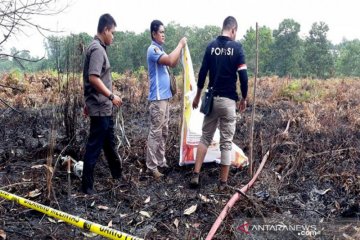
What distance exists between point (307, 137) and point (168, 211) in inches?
110

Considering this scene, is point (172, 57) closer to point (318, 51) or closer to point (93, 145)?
point (93, 145)

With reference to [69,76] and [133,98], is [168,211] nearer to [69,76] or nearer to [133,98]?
[69,76]

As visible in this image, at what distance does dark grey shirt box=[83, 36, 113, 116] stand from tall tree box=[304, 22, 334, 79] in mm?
34651

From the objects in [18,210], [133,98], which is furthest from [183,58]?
[133,98]

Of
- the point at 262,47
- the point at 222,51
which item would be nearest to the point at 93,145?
the point at 222,51

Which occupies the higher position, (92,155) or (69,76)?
(69,76)

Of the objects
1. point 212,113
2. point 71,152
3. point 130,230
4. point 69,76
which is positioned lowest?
point 130,230

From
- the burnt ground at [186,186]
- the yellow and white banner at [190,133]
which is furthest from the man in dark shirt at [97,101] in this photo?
the yellow and white banner at [190,133]

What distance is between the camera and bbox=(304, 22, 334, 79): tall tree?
1396 inches

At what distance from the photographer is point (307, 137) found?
524 cm

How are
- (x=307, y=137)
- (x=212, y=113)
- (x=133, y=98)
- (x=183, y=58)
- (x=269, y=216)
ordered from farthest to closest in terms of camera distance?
(x=133, y=98) < (x=307, y=137) < (x=183, y=58) < (x=212, y=113) < (x=269, y=216)

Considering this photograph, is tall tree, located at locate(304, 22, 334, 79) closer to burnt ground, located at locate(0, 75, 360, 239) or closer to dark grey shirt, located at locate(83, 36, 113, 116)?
burnt ground, located at locate(0, 75, 360, 239)

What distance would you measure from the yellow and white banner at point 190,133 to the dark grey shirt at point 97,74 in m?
0.98

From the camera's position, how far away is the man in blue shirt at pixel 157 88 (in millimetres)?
3953
